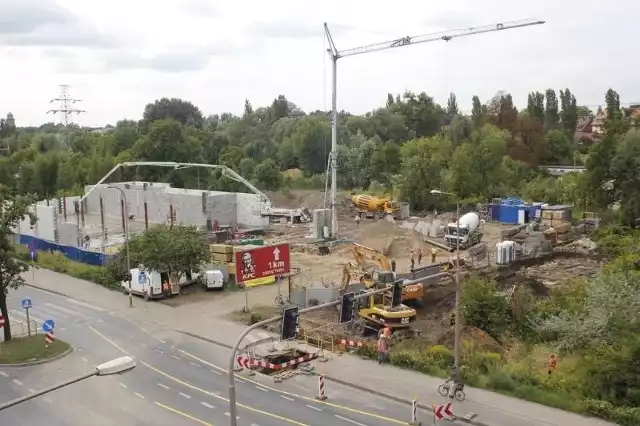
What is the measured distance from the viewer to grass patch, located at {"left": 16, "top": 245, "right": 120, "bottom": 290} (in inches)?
1890

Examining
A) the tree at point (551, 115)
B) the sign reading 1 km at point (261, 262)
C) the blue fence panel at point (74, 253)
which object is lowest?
the blue fence panel at point (74, 253)

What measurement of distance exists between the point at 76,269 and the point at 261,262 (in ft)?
67.4

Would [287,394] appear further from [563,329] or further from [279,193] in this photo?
[279,193]

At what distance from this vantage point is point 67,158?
391ft

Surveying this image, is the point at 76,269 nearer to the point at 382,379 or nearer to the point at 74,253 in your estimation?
the point at 74,253

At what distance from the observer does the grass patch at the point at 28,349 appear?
32.1 meters

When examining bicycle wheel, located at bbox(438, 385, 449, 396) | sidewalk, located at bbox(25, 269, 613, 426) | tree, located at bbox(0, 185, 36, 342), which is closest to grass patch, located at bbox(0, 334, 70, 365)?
tree, located at bbox(0, 185, 36, 342)

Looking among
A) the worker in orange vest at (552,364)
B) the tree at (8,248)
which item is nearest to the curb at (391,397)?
the worker in orange vest at (552,364)

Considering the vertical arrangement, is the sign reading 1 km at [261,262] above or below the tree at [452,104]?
below

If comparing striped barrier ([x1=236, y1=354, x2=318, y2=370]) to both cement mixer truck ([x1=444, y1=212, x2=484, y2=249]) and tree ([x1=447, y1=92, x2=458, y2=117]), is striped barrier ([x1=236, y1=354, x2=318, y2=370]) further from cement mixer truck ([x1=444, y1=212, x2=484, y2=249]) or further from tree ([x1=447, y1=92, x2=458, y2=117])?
tree ([x1=447, y1=92, x2=458, y2=117])

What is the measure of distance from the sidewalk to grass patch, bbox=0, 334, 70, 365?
5.83 metres

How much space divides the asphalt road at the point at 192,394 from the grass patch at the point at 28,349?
101 cm

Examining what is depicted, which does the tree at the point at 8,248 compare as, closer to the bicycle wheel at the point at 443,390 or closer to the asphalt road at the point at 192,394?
the asphalt road at the point at 192,394

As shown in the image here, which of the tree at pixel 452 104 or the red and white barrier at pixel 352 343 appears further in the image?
the tree at pixel 452 104
